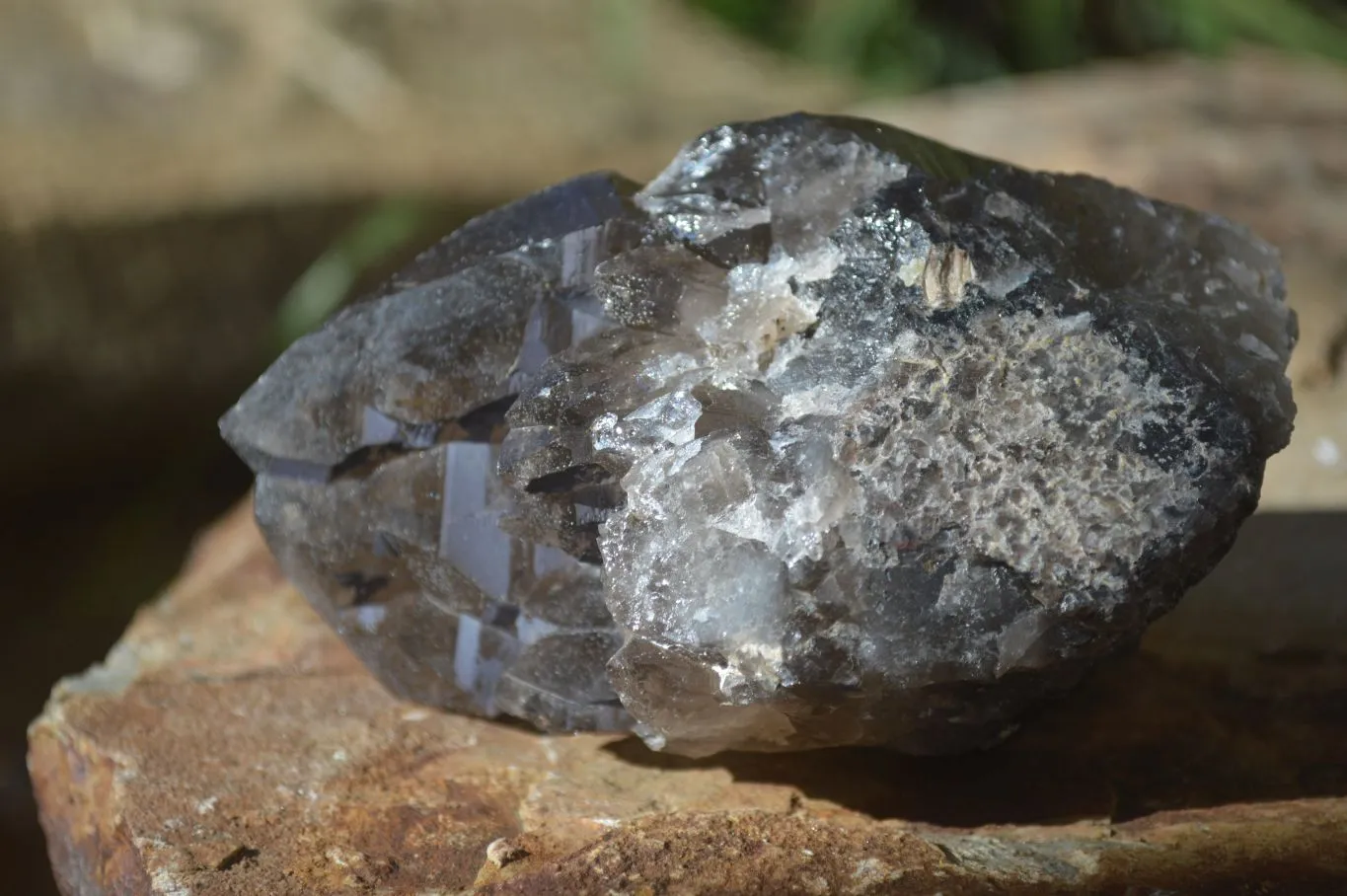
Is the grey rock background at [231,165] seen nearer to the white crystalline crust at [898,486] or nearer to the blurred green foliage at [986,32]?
the blurred green foliage at [986,32]

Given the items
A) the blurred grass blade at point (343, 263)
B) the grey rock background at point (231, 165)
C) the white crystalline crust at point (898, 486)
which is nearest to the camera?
the white crystalline crust at point (898, 486)

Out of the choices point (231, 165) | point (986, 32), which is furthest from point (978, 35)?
point (231, 165)

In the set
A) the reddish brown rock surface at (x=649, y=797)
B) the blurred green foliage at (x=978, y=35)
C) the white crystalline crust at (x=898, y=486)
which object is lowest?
the reddish brown rock surface at (x=649, y=797)

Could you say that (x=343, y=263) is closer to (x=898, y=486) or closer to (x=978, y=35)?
(x=978, y=35)

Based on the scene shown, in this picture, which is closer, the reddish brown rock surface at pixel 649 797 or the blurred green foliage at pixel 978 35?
the reddish brown rock surface at pixel 649 797

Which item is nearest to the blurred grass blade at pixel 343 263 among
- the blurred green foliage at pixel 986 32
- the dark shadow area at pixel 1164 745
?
the blurred green foliage at pixel 986 32

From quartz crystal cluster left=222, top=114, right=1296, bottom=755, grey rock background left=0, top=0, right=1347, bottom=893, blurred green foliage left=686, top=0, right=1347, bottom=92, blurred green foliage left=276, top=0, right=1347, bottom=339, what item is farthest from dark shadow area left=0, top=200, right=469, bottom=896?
quartz crystal cluster left=222, top=114, right=1296, bottom=755
